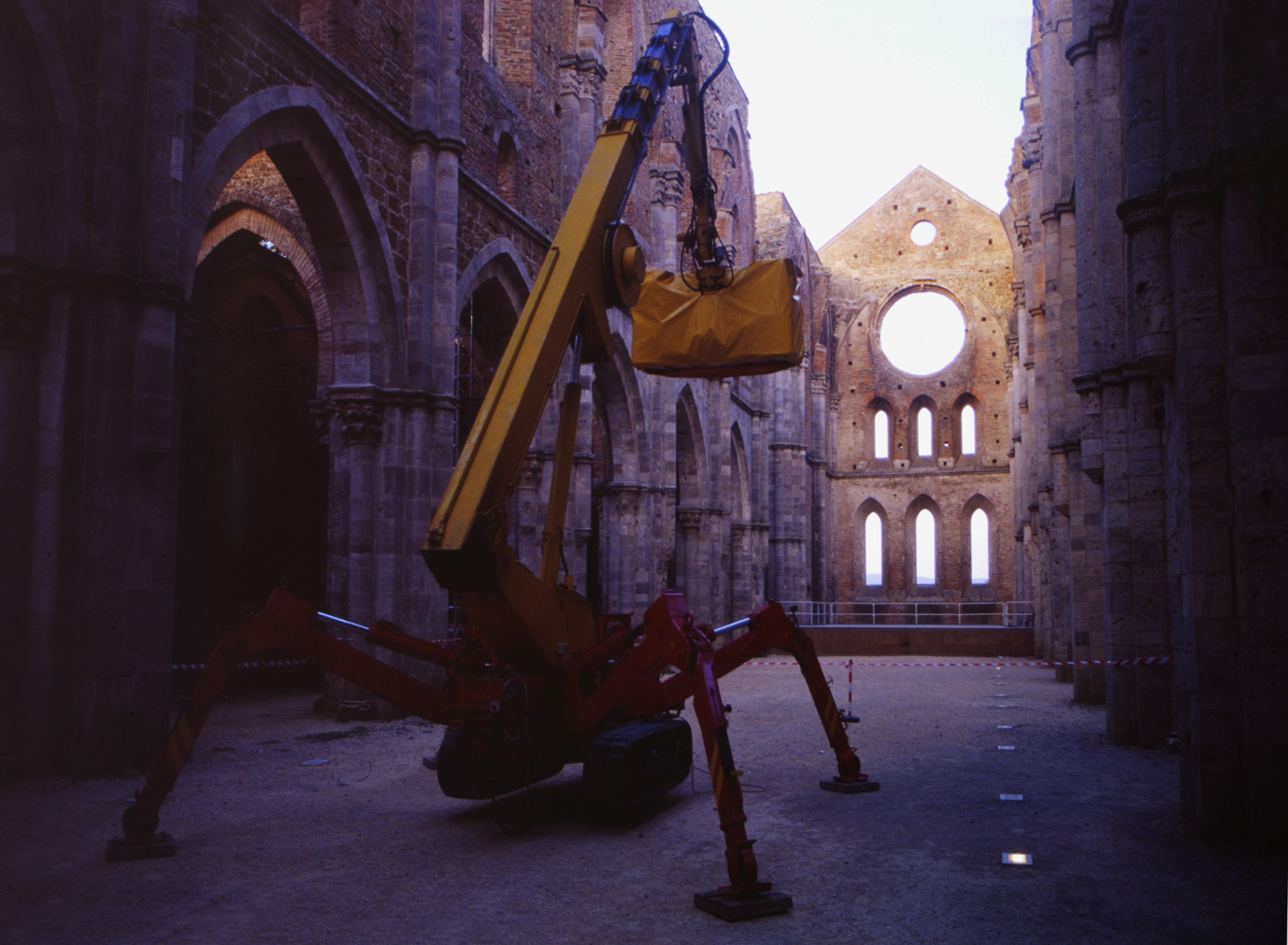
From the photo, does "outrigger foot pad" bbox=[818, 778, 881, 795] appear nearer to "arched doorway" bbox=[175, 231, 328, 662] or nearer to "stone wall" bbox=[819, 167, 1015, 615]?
"arched doorway" bbox=[175, 231, 328, 662]

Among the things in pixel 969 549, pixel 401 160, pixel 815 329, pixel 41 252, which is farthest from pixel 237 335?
pixel 969 549

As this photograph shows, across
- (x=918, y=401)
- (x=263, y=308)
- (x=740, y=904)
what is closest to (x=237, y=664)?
(x=740, y=904)

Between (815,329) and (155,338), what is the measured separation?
30.9 m

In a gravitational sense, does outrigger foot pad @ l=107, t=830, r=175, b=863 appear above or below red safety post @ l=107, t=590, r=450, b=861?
below

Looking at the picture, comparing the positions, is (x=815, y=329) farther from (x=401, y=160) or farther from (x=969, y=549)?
(x=401, y=160)

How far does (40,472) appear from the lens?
8078 millimetres

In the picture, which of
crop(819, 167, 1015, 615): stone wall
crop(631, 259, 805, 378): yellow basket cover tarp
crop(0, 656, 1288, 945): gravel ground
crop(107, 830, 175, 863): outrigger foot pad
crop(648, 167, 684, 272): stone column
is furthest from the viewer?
crop(819, 167, 1015, 615): stone wall

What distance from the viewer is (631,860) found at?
566cm

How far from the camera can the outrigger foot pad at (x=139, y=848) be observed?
5543 mm

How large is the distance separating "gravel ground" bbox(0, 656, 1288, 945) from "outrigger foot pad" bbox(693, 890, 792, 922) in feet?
0.17

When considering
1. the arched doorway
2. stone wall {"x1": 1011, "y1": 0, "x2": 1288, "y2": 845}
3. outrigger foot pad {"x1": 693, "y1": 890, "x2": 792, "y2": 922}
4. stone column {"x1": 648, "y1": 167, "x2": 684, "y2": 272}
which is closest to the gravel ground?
outrigger foot pad {"x1": 693, "y1": 890, "x2": 792, "y2": 922}

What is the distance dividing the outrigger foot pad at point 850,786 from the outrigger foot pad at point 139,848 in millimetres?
4432

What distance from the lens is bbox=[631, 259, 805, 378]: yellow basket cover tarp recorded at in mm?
8250

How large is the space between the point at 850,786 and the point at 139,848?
4680mm
